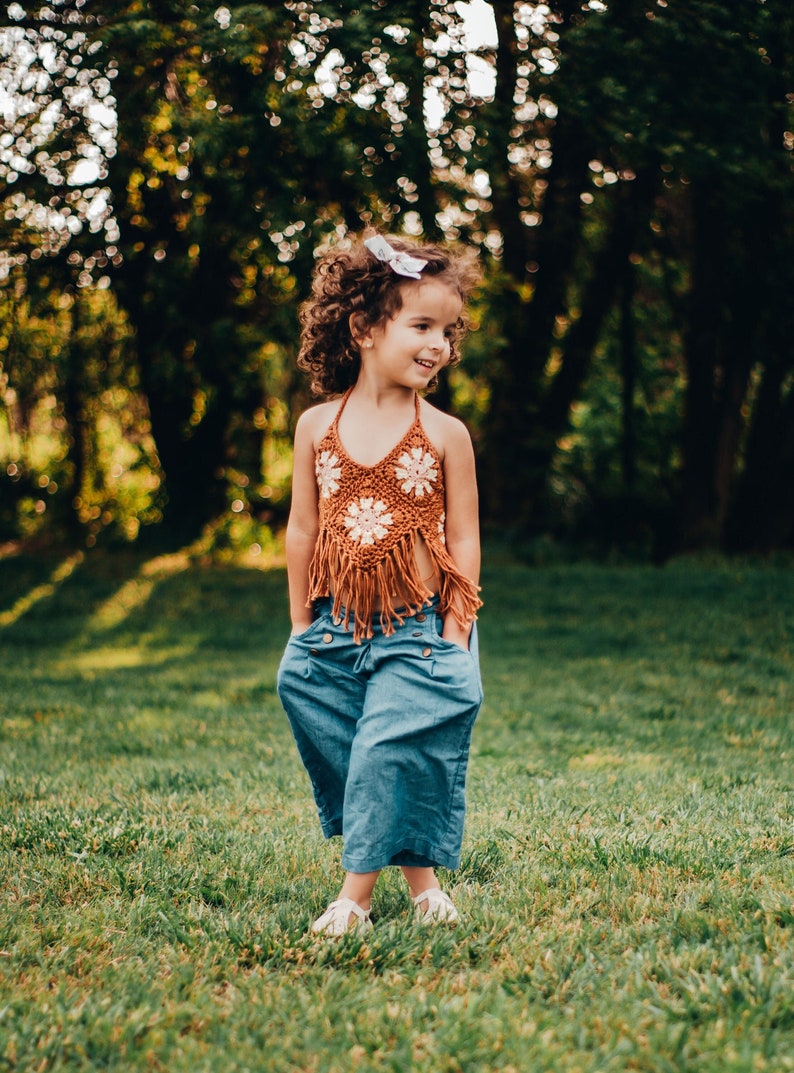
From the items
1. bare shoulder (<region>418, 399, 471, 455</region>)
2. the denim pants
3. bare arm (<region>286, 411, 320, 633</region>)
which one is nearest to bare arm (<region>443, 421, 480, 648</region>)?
bare shoulder (<region>418, 399, 471, 455</region>)

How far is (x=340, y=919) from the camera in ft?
9.63

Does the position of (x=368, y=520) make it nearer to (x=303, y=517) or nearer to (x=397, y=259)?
(x=303, y=517)

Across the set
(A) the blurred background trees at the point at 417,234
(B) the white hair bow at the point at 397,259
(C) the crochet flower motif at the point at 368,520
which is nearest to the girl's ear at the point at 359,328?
(B) the white hair bow at the point at 397,259

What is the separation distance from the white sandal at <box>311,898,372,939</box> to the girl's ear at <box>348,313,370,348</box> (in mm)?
1646

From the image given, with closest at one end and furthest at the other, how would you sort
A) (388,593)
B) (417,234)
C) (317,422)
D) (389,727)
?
(389,727) → (388,593) → (317,422) → (417,234)

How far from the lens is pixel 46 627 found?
10711 mm

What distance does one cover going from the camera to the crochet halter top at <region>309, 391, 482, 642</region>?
3.03m

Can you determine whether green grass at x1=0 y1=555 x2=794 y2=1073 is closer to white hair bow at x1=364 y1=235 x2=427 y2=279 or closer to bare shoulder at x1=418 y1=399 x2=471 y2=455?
bare shoulder at x1=418 y1=399 x2=471 y2=455

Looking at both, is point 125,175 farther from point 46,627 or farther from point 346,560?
point 346,560

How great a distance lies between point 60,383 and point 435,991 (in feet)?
39.1

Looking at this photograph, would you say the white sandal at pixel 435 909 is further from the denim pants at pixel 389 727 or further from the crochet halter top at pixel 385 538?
the crochet halter top at pixel 385 538

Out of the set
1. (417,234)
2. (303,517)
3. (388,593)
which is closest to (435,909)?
(388,593)

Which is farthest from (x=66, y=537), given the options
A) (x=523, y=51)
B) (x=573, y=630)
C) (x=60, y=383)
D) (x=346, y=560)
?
(x=346, y=560)

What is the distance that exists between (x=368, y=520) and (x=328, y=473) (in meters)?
0.21
